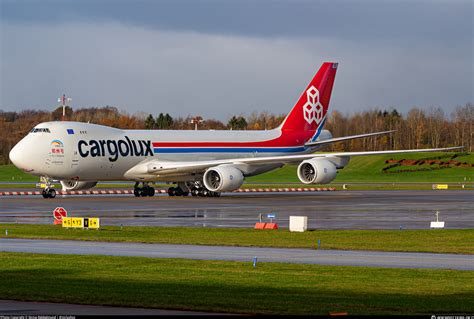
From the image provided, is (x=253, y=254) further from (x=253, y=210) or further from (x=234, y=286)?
(x=253, y=210)

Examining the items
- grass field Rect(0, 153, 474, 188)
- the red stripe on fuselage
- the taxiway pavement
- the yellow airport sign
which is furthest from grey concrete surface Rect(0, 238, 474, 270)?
grass field Rect(0, 153, 474, 188)

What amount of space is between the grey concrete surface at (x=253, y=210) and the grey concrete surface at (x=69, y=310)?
21.5m

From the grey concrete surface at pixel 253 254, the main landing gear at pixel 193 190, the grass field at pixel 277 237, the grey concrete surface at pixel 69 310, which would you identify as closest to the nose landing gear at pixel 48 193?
the main landing gear at pixel 193 190

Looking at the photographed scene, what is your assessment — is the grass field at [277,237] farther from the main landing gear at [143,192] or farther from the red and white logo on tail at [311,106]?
the red and white logo on tail at [311,106]

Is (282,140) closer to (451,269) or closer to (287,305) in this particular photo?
(451,269)

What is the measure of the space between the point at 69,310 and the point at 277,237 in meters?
17.4

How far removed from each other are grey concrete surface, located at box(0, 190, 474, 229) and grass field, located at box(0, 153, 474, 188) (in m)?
45.4

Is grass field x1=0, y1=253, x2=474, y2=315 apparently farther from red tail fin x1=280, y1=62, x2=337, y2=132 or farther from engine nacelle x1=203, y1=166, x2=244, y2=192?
red tail fin x1=280, y1=62, x2=337, y2=132

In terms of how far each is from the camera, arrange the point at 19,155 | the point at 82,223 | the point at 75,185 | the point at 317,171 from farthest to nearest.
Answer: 1. the point at 75,185
2. the point at 317,171
3. the point at 19,155
4. the point at 82,223

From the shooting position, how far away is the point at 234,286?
22.5 m

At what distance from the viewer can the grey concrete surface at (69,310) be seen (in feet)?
58.7

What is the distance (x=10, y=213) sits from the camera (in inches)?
1890

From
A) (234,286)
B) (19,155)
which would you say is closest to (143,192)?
(19,155)

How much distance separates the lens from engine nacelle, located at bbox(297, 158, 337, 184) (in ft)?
214
